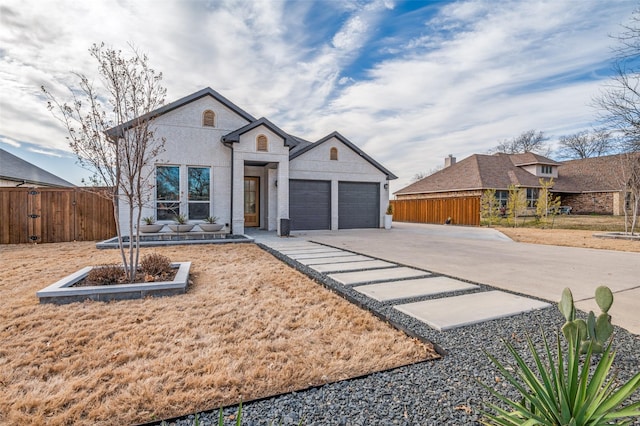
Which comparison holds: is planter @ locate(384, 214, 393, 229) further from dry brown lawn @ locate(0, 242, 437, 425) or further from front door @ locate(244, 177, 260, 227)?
dry brown lawn @ locate(0, 242, 437, 425)

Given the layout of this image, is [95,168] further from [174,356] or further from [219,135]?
[219,135]

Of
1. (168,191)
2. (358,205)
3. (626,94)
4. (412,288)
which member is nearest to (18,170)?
(168,191)

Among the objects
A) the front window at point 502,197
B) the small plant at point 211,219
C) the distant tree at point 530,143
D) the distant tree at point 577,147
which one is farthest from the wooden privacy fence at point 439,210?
the distant tree at point 577,147

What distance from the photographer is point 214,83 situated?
1212cm

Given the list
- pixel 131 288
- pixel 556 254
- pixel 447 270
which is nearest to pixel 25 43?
pixel 131 288

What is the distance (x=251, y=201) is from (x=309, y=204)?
9.70 ft

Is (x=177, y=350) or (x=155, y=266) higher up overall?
(x=155, y=266)

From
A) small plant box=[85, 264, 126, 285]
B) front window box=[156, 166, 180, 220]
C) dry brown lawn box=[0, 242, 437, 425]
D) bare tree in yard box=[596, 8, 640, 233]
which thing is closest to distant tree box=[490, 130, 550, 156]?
bare tree in yard box=[596, 8, 640, 233]

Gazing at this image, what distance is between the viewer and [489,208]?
1909cm

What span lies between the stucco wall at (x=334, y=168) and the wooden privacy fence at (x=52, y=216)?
7.49 meters

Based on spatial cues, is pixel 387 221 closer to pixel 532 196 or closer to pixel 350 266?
pixel 350 266

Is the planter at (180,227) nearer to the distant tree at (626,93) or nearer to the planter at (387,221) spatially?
the planter at (387,221)

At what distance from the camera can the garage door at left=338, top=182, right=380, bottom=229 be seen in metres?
15.0

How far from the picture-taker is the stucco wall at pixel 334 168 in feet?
46.2
